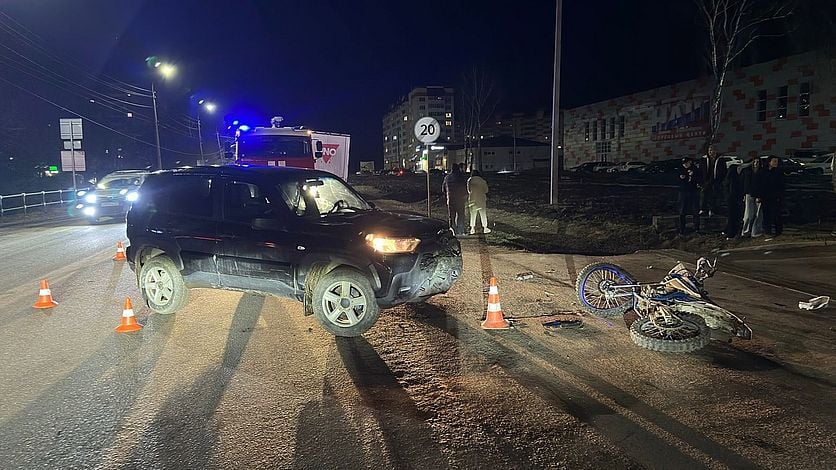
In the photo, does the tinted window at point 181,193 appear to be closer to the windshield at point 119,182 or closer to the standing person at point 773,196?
the standing person at point 773,196

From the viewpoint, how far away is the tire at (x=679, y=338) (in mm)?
5922

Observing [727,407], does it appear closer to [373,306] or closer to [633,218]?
[373,306]

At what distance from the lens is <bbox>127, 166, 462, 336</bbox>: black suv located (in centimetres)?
670

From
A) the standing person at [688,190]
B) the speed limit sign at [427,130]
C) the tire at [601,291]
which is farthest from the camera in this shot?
the speed limit sign at [427,130]

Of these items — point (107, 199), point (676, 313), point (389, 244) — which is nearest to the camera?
point (676, 313)

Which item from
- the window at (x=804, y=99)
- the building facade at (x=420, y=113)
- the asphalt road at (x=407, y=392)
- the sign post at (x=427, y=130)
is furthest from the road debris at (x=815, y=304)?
the building facade at (x=420, y=113)

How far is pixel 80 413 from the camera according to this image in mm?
4781

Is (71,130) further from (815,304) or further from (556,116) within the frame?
(815,304)

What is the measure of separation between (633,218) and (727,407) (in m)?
12.2

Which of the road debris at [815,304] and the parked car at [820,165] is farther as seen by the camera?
the parked car at [820,165]

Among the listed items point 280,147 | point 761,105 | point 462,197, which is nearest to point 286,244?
point 462,197

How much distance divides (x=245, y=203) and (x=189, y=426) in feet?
11.3

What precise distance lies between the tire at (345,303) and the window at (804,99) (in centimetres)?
4127

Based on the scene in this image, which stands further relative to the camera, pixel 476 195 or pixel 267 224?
pixel 476 195
